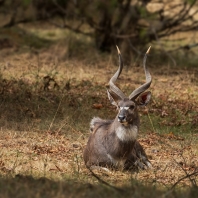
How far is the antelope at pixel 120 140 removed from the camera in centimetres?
881

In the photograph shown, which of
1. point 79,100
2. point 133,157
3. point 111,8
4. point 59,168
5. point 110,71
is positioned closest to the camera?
point 59,168

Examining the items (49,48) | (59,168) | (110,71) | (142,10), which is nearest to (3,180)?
(59,168)

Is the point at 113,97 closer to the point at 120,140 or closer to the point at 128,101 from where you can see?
the point at 128,101

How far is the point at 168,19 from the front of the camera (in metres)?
17.3

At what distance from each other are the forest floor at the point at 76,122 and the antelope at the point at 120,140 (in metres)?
0.21

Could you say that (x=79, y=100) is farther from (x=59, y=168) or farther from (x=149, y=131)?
(x=59, y=168)

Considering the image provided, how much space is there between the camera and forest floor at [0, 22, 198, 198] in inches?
285

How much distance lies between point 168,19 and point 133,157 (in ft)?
28.6

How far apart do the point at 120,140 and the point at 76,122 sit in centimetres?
276

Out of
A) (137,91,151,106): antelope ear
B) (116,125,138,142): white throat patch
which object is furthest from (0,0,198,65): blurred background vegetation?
(116,125,138,142): white throat patch

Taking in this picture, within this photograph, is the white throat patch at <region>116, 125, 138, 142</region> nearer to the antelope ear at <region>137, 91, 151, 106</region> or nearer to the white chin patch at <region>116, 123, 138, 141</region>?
the white chin patch at <region>116, 123, 138, 141</region>

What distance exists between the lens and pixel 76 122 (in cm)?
1152

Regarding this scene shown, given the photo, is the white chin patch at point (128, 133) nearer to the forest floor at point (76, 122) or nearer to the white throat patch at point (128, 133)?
the white throat patch at point (128, 133)

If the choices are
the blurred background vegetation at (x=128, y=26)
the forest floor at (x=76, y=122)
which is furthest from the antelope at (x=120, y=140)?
the blurred background vegetation at (x=128, y=26)
